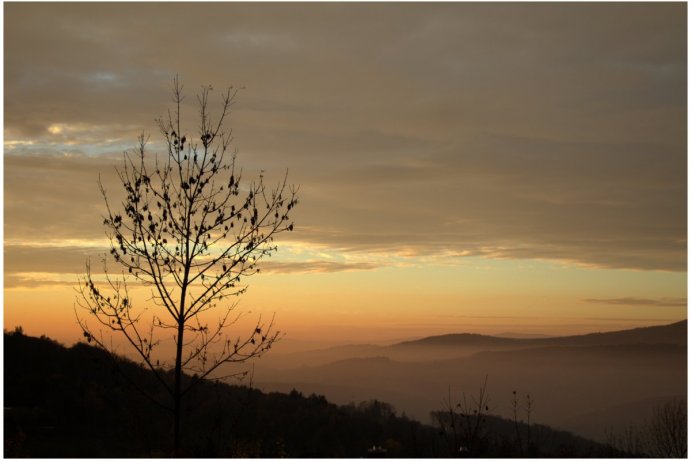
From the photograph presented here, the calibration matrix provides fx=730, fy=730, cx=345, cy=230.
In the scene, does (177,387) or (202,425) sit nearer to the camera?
(177,387)

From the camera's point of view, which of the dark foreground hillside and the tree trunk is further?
the dark foreground hillside

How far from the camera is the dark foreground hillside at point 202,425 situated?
1384 cm

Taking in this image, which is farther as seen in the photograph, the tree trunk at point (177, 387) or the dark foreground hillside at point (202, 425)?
the dark foreground hillside at point (202, 425)

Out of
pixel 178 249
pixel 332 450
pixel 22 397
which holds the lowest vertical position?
pixel 332 450

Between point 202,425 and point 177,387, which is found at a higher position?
point 177,387

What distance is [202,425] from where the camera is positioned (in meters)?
21.2

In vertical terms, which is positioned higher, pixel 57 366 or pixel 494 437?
pixel 57 366

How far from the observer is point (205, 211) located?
11.4m

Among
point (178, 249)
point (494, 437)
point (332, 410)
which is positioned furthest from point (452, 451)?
point (332, 410)

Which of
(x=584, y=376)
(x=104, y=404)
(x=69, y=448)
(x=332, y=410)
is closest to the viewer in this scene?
(x=69, y=448)

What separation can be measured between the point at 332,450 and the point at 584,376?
71.7 feet

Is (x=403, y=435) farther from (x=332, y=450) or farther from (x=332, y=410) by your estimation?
Result: (x=332, y=450)

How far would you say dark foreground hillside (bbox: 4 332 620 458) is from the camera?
545 inches

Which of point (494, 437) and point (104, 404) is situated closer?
point (494, 437)
